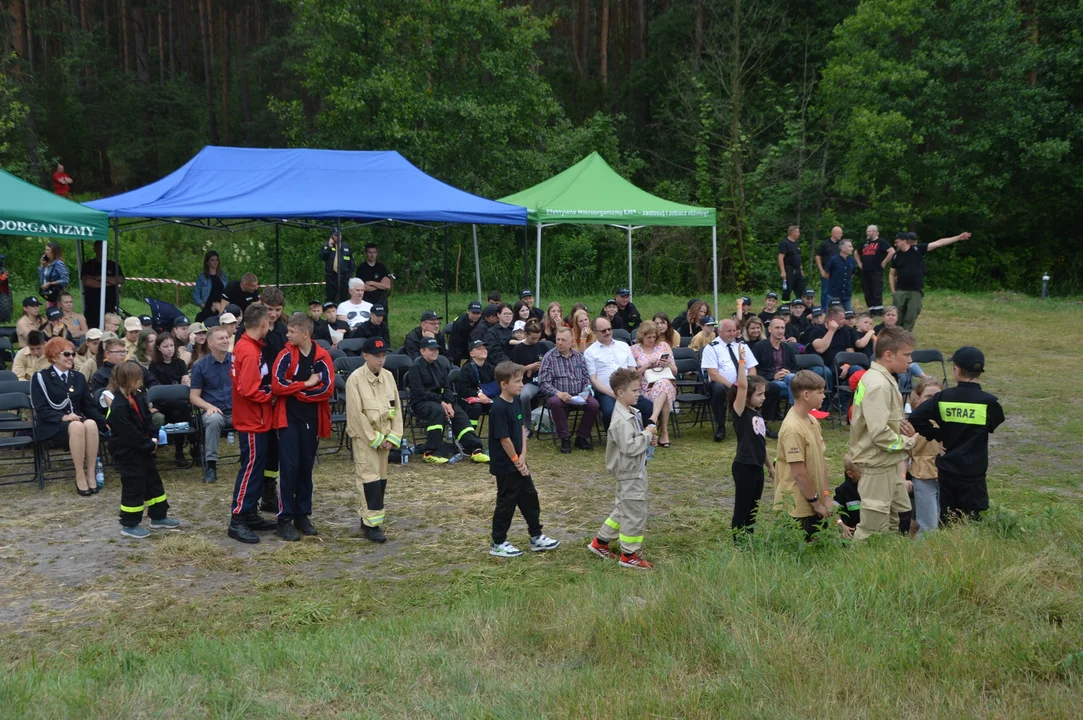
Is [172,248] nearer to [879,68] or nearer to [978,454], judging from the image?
[879,68]

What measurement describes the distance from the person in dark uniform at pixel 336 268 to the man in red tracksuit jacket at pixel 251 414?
731 centimetres

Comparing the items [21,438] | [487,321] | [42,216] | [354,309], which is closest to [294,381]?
[21,438]

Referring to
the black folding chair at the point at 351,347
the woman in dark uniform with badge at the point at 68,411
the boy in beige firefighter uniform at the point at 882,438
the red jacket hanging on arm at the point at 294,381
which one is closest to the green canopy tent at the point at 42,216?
the woman in dark uniform with badge at the point at 68,411

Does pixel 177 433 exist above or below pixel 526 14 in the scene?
below

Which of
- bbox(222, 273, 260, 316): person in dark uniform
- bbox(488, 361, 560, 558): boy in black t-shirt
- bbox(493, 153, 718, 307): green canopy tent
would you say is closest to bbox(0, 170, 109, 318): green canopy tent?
bbox(222, 273, 260, 316): person in dark uniform

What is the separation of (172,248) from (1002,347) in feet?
75.7

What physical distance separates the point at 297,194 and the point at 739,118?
17.3 meters

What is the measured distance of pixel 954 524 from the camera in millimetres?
5977

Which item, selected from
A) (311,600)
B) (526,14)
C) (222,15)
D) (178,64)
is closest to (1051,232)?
(526,14)

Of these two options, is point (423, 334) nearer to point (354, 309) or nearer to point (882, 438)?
point (354, 309)

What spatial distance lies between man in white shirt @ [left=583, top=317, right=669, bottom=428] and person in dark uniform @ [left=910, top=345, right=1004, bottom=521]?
15.6 ft

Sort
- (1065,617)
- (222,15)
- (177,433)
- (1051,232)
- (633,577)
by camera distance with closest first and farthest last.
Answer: (1065,617), (633,577), (177,433), (1051,232), (222,15)

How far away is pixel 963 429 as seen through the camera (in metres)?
5.93

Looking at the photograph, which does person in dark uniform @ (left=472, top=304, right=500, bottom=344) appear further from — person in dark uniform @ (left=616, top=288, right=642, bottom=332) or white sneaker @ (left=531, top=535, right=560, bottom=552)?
white sneaker @ (left=531, top=535, right=560, bottom=552)
